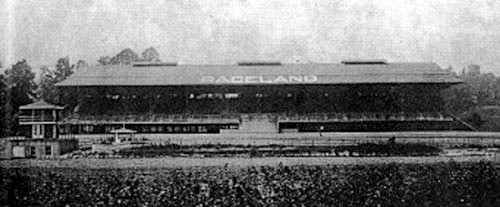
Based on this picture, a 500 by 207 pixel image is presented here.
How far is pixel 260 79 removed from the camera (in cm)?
2969

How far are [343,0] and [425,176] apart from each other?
4.95 metres

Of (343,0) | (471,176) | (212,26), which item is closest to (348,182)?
(471,176)

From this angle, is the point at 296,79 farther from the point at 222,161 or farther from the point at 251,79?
the point at 222,161

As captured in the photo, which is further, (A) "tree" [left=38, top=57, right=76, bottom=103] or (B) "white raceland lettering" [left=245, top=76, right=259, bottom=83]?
(A) "tree" [left=38, top=57, right=76, bottom=103]

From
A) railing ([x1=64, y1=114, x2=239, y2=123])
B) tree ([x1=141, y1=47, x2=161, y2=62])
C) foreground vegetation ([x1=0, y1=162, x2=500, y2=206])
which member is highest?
tree ([x1=141, y1=47, x2=161, y2=62])

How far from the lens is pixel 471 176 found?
42.5 feet

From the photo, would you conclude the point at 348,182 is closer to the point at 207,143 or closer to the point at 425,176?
the point at 425,176

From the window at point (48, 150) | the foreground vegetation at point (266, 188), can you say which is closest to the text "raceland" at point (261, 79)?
the window at point (48, 150)

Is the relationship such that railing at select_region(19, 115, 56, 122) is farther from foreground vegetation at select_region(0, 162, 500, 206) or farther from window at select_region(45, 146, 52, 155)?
foreground vegetation at select_region(0, 162, 500, 206)

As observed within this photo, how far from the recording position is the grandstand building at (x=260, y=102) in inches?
1096

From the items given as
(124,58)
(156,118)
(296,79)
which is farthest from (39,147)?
(124,58)

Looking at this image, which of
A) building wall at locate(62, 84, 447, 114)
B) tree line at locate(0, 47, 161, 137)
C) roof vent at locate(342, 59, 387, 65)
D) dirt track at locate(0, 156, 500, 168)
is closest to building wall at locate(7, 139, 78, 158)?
tree line at locate(0, 47, 161, 137)

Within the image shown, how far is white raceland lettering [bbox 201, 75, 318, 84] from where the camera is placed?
29094 mm

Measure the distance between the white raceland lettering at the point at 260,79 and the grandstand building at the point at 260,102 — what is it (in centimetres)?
5
